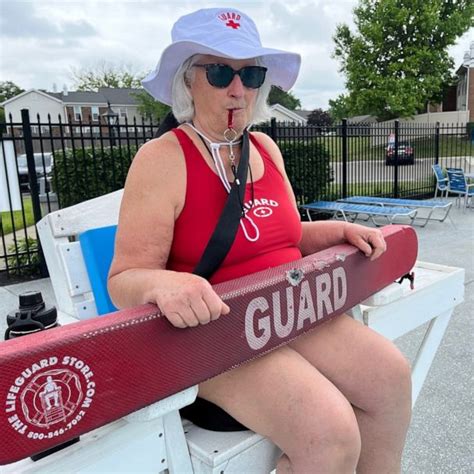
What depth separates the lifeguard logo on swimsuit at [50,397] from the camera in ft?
2.65

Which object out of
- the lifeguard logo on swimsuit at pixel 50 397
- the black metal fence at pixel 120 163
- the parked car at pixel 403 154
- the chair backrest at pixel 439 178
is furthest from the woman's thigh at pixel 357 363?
the chair backrest at pixel 439 178

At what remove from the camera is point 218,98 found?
152cm

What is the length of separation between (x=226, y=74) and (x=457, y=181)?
32.0ft

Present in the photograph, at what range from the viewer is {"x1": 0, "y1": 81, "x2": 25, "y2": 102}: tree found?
63912 millimetres

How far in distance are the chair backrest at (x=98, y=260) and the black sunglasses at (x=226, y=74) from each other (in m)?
0.67

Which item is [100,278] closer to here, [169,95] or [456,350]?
[169,95]

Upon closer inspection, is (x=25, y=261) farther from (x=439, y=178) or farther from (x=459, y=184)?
(x=439, y=178)

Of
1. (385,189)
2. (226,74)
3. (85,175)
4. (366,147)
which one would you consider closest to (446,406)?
(226,74)

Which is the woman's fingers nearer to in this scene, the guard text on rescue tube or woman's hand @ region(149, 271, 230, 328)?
woman's hand @ region(149, 271, 230, 328)

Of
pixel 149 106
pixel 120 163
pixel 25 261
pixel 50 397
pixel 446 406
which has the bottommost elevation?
pixel 446 406

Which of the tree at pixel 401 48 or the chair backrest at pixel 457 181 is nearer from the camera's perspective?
the chair backrest at pixel 457 181

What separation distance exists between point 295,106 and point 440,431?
82.4 m

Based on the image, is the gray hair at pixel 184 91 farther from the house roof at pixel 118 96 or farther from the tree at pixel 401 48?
the house roof at pixel 118 96

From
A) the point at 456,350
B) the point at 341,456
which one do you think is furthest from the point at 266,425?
the point at 456,350
